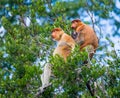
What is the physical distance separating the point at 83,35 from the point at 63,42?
3.34 ft

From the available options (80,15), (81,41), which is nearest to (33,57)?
(81,41)

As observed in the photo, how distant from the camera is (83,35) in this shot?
27.9ft

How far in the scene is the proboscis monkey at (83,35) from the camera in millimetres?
8172

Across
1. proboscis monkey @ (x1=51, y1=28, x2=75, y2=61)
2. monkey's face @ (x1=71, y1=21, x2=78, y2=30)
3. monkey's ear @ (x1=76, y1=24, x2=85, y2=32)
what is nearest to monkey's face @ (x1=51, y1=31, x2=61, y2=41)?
proboscis monkey @ (x1=51, y1=28, x2=75, y2=61)

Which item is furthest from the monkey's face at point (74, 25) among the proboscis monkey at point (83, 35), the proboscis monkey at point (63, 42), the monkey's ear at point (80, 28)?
the proboscis monkey at point (63, 42)

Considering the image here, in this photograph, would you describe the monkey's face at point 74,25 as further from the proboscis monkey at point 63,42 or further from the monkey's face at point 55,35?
the monkey's face at point 55,35

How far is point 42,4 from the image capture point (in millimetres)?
7988

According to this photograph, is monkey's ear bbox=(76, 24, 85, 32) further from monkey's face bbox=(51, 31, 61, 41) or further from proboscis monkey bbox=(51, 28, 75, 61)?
monkey's face bbox=(51, 31, 61, 41)

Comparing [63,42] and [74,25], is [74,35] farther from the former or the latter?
[63,42]

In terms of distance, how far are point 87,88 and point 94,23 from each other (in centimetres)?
134

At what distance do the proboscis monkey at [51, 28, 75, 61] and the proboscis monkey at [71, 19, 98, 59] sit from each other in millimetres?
469

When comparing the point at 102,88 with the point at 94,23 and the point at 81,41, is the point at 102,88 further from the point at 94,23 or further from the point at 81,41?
the point at 81,41

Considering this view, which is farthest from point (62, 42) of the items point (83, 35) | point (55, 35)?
point (83, 35)

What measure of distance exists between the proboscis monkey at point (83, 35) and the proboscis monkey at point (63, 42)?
0.47m
